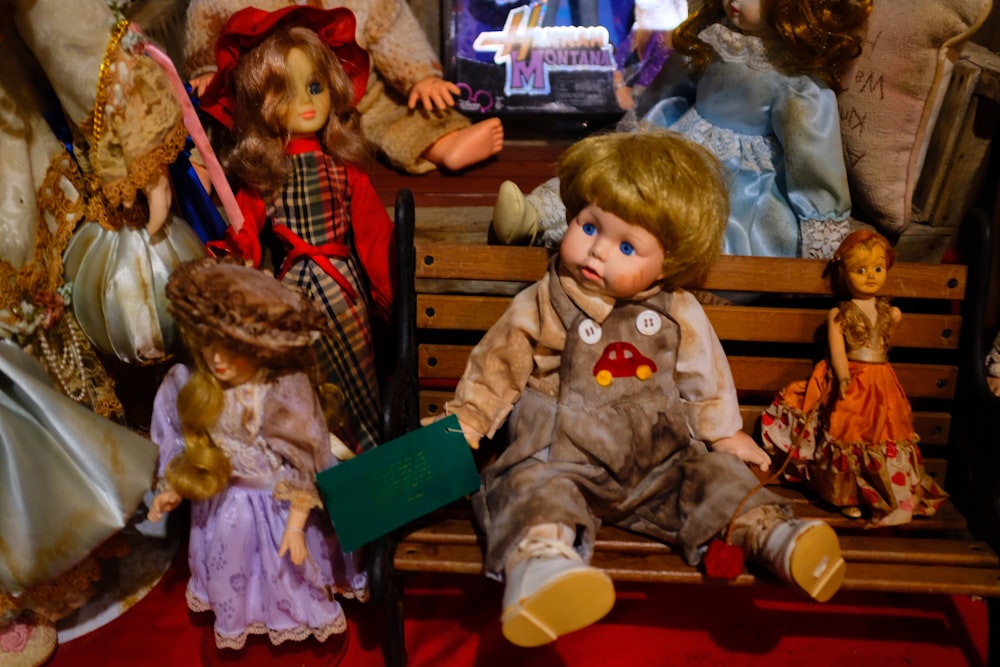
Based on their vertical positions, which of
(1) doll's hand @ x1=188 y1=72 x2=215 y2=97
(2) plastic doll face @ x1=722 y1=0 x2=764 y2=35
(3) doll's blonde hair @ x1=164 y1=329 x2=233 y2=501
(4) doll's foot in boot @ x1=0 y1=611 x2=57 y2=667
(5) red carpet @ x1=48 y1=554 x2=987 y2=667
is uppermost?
(2) plastic doll face @ x1=722 y1=0 x2=764 y2=35

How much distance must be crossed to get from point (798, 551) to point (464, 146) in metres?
1.50

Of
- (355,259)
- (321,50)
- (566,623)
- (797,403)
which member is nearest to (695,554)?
(566,623)

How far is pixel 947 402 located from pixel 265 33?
1894 millimetres

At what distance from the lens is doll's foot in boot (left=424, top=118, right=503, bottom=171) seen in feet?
8.50

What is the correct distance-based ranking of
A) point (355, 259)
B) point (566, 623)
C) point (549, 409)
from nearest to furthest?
point (566, 623), point (549, 409), point (355, 259)

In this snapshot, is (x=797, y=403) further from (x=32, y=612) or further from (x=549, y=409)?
(x=32, y=612)

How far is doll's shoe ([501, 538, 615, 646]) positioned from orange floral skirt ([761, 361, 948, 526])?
2.32 ft

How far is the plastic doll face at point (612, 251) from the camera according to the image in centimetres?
175

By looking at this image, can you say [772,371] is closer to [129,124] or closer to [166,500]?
[166,500]

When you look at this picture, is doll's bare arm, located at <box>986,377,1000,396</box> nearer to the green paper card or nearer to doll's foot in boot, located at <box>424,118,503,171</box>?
the green paper card

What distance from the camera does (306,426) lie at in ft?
5.86

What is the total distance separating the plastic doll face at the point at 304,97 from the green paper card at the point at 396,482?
2.72 ft

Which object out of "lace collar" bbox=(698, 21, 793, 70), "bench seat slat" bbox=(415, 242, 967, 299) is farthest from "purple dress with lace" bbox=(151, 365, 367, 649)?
"lace collar" bbox=(698, 21, 793, 70)

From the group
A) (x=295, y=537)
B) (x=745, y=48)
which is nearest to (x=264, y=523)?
(x=295, y=537)
